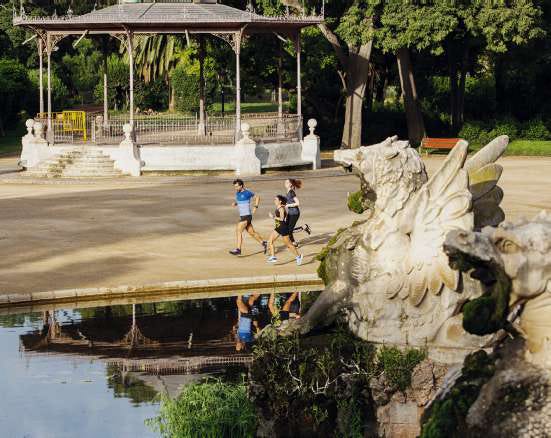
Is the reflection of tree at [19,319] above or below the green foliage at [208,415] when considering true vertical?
below

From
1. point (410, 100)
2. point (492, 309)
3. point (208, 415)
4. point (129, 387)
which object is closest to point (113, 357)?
point (129, 387)

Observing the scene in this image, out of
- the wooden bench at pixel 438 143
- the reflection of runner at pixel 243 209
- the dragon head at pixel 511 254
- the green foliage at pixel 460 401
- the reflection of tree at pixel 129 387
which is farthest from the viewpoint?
the wooden bench at pixel 438 143

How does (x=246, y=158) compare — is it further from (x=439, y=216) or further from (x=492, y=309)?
(x=492, y=309)

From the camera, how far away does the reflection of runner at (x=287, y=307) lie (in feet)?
55.9

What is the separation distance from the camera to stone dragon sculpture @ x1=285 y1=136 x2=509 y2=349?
33.2ft

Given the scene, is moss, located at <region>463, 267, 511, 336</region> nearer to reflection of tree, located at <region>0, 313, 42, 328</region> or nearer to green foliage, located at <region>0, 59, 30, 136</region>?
reflection of tree, located at <region>0, 313, 42, 328</region>

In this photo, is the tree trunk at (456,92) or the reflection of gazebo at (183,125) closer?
the reflection of gazebo at (183,125)

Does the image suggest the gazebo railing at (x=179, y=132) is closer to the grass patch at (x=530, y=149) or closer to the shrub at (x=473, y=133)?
the grass patch at (x=530, y=149)

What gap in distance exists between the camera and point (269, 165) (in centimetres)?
4231

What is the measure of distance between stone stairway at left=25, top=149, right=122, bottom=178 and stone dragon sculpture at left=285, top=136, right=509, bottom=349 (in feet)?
101

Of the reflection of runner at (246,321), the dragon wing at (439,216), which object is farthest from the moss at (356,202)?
the reflection of runner at (246,321)

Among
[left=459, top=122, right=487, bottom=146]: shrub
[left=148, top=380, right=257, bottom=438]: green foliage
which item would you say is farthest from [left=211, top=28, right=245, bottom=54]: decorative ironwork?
[left=148, top=380, right=257, bottom=438]: green foliage

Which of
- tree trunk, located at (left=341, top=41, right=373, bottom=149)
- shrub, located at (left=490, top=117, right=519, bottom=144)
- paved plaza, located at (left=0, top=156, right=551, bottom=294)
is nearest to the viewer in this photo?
paved plaza, located at (left=0, top=156, right=551, bottom=294)

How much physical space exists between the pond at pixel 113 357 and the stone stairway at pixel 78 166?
2291cm
